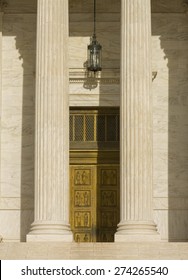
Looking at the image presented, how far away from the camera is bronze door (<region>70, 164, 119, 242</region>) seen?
36844 millimetres

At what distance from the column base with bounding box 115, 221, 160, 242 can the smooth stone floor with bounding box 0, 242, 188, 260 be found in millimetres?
818

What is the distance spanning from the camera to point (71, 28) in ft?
123

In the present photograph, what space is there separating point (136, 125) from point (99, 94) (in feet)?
15.1

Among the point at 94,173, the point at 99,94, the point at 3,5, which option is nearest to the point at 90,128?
the point at 99,94

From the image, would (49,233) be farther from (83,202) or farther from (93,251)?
(83,202)

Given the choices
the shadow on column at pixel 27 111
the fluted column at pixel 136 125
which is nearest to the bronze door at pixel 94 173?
the shadow on column at pixel 27 111

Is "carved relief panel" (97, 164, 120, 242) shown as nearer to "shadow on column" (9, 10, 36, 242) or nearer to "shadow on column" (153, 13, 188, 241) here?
"shadow on column" (153, 13, 188, 241)

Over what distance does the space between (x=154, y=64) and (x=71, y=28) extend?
356cm

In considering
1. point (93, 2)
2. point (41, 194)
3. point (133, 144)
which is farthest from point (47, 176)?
point (93, 2)

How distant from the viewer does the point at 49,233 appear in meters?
32.4

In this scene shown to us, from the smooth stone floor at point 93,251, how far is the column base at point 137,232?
82 centimetres

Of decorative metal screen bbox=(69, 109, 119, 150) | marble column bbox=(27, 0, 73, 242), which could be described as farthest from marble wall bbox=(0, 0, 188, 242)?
marble column bbox=(27, 0, 73, 242)

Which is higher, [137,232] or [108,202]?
[108,202]

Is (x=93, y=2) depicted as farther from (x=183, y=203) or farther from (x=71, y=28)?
(x=183, y=203)
